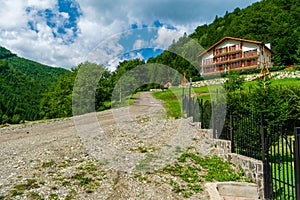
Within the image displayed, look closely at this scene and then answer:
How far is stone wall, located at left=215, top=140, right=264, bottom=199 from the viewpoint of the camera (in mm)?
4430

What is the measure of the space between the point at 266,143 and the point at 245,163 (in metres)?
0.96

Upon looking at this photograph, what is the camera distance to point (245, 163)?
494 cm

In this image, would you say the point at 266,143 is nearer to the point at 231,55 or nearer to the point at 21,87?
the point at 231,55

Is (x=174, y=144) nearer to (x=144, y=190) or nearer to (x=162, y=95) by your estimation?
(x=144, y=190)

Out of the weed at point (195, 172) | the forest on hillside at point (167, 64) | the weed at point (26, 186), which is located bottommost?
the weed at point (195, 172)

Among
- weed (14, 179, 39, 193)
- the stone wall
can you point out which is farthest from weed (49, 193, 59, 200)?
the stone wall

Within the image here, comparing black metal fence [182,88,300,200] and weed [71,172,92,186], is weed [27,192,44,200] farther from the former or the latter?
black metal fence [182,88,300,200]

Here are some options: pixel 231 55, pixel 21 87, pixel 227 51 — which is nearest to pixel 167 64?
pixel 227 51

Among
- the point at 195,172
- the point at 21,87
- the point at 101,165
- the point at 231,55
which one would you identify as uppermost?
the point at 231,55

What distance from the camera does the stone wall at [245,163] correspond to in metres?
4.43

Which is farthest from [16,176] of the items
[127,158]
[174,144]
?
[174,144]

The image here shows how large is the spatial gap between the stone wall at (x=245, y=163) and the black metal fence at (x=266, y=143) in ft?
0.55

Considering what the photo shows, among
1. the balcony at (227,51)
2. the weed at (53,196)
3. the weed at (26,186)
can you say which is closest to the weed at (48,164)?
the weed at (26,186)

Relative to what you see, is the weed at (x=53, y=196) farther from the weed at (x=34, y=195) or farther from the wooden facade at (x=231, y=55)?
the wooden facade at (x=231, y=55)
